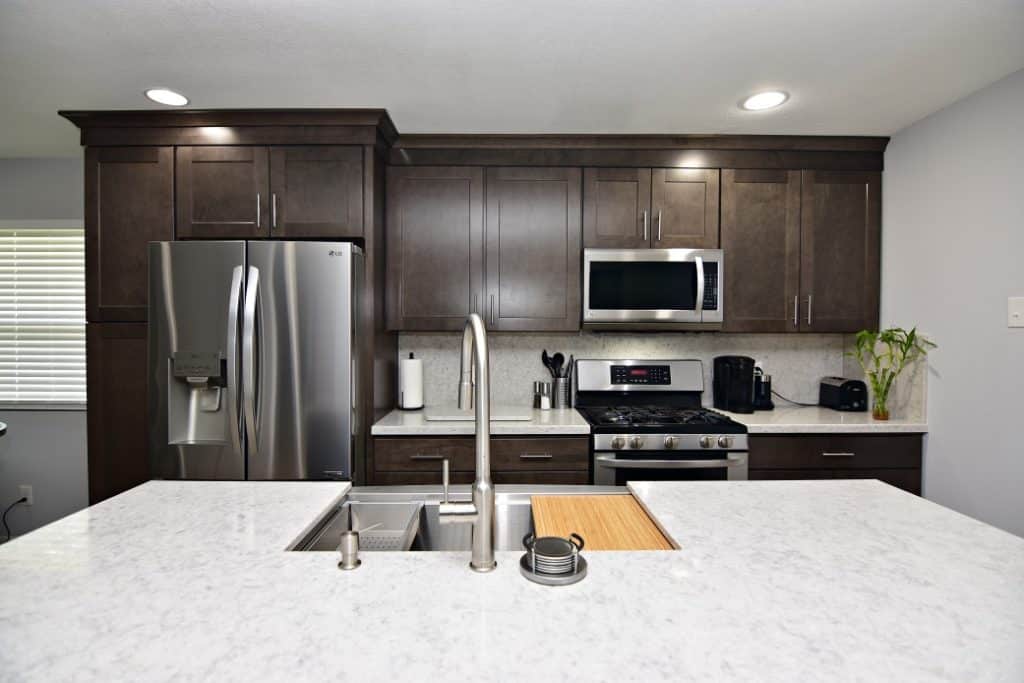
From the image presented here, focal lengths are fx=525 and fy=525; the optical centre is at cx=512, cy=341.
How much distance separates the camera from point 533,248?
284cm

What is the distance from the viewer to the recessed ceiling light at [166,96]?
2.28 meters

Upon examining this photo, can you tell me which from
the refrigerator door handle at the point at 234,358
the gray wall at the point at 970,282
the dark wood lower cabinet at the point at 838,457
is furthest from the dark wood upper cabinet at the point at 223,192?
the gray wall at the point at 970,282

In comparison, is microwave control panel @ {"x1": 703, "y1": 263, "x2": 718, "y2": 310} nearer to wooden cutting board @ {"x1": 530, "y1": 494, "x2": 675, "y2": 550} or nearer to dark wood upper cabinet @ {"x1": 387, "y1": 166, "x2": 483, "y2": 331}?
dark wood upper cabinet @ {"x1": 387, "y1": 166, "x2": 483, "y2": 331}

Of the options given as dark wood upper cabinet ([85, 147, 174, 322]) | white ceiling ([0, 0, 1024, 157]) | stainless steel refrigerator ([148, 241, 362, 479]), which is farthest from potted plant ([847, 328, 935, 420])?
dark wood upper cabinet ([85, 147, 174, 322])

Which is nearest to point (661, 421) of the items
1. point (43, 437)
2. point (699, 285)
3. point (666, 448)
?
point (666, 448)

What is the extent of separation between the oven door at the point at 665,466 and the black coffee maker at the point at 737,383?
0.46m

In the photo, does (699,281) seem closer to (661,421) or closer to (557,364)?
(661,421)

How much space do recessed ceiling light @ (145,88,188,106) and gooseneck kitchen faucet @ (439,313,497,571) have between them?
7.31 ft

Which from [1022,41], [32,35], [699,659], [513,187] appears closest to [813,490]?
[699,659]

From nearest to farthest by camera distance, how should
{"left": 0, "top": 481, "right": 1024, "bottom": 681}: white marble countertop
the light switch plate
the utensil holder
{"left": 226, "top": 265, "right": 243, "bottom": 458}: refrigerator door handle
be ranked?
1. {"left": 0, "top": 481, "right": 1024, "bottom": 681}: white marble countertop
2. the light switch plate
3. {"left": 226, "top": 265, "right": 243, "bottom": 458}: refrigerator door handle
4. the utensil holder

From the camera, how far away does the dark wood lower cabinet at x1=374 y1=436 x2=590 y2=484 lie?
2.52m

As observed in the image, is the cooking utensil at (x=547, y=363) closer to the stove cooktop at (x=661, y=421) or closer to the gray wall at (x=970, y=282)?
the stove cooktop at (x=661, y=421)

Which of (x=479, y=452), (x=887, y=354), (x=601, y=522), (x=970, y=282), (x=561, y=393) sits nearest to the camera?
(x=479, y=452)

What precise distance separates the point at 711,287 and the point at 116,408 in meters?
3.08
